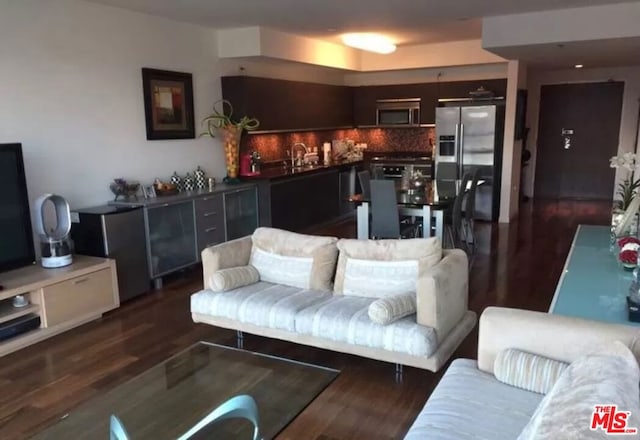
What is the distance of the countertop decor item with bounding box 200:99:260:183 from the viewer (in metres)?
6.52

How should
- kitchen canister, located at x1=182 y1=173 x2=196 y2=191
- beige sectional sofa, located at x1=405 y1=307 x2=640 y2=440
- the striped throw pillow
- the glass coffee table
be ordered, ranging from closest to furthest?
beige sectional sofa, located at x1=405 y1=307 x2=640 y2=440 → the striped throw pillow → the glass coffee table → kitchen canister, located at x1=182 y1=173 x2=196 y2=191

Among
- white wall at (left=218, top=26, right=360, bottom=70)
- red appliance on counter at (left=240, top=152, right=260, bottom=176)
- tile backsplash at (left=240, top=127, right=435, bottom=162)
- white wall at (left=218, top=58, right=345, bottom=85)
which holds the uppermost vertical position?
white wall at (left=218, top=26, right=360, bottom=70)

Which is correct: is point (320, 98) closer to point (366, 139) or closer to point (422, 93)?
Answer: point (366, 139)

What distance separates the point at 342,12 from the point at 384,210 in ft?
7.13

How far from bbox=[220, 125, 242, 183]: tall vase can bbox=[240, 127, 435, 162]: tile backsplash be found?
1036mm

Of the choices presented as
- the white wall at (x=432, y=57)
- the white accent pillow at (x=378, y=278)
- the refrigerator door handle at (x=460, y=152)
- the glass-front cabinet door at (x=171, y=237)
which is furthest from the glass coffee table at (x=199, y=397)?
the white wall at (x=432, y=57)

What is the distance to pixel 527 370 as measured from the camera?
212 centimetres

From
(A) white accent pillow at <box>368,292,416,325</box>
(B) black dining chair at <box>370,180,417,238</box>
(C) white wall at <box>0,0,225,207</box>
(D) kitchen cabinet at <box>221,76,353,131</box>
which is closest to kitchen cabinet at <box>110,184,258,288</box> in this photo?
(C) white wall at <box>0,0,225,207</box>

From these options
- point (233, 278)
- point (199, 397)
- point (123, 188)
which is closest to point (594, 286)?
point (199, 397)

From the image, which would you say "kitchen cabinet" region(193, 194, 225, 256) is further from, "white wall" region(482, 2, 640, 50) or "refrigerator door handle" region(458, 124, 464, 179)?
"refrigerator door handle" region(458, 124, 464, 179)

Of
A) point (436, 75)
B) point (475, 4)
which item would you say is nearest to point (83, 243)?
point (475, 4)

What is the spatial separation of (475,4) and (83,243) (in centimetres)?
443

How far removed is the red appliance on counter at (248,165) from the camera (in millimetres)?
6914

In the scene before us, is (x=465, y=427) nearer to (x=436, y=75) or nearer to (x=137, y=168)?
(x=137, y=168)
